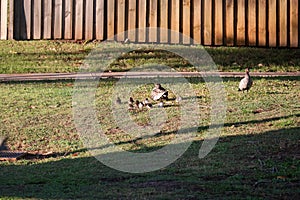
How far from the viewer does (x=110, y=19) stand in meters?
17.3

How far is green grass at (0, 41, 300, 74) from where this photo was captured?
15.3 metres

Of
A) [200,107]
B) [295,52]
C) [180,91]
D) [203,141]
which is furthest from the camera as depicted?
[295,52]

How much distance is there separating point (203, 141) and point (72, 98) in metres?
3.43

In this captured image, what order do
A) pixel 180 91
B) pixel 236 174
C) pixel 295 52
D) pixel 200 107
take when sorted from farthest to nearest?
pixel 295 52, pixel 180 91, pixel 200 107, pixel 236 174

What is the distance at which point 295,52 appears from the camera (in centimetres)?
1680

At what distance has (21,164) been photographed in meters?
9.59

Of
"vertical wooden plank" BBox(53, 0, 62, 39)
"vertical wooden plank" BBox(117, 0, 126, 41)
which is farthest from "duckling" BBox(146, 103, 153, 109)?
"vertical wooden plank" BBox(53, 0, 62, 39)

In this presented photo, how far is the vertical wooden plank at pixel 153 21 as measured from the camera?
17062 mm

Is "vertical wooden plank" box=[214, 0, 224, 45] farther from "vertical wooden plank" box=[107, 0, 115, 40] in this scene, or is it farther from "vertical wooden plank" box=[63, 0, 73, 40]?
"vertical wooden plank" box=[63, 0, 73, 40]

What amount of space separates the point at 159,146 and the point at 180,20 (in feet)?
24.4

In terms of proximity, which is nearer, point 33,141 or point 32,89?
point 33,141

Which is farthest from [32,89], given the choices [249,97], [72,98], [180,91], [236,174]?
[236,174]

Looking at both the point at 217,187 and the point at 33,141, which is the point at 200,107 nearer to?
the point at 33,141

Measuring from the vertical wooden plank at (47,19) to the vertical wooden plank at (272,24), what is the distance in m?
4.98
